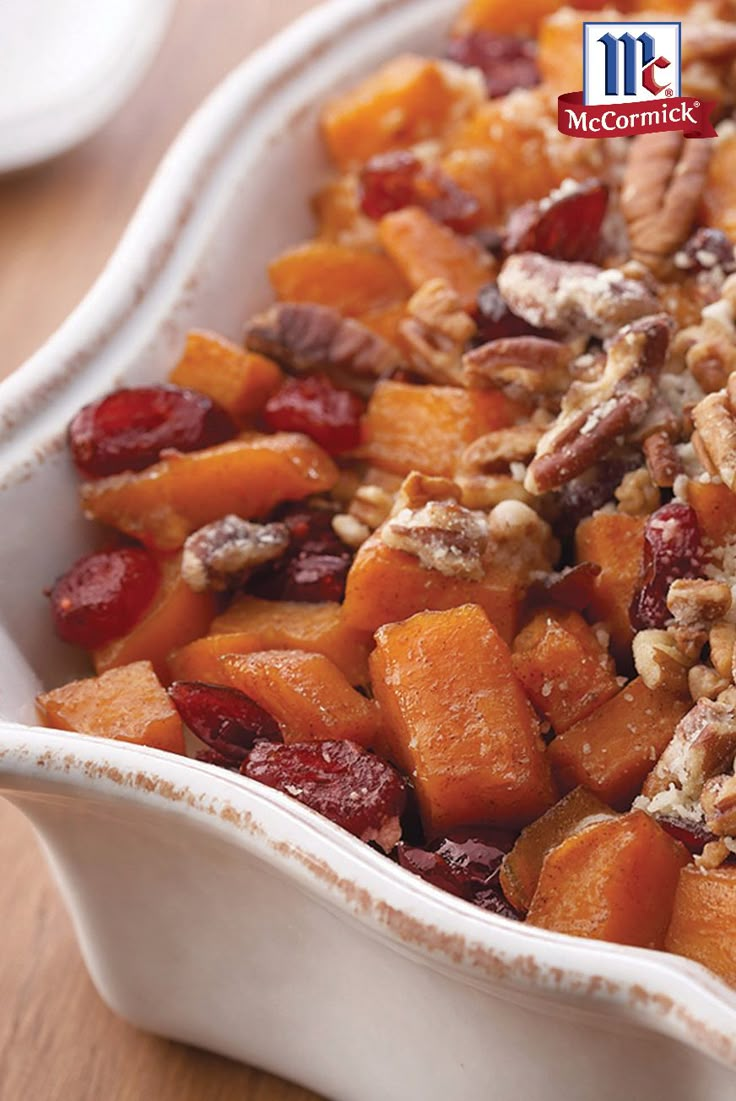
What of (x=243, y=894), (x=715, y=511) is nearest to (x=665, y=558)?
(x=715, y=511)

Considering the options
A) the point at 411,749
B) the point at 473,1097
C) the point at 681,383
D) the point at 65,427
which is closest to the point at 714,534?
the point at 681,383

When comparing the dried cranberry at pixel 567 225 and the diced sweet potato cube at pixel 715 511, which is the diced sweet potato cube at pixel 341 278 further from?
the diced sweet potato cube at pixel 715 511

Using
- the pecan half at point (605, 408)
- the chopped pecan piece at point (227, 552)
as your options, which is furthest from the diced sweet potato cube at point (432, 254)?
the chopped pecan piece at point (227, 552)

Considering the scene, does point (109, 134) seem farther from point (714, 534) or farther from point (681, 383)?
point (714, 534)

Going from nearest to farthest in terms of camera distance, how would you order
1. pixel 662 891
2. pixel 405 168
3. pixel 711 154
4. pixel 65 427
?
pixel 662 891
pixel 65 427
pixel 711 154
pixel 405 168

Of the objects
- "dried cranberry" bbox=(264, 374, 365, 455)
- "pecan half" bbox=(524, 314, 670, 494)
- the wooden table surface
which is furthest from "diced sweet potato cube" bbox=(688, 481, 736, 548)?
the wooden table surface

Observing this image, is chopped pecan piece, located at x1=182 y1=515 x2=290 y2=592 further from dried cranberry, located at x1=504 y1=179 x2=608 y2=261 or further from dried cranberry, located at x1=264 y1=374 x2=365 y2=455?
dried cranberry, located at x1=504 y1=179 x2=608 y2=261
